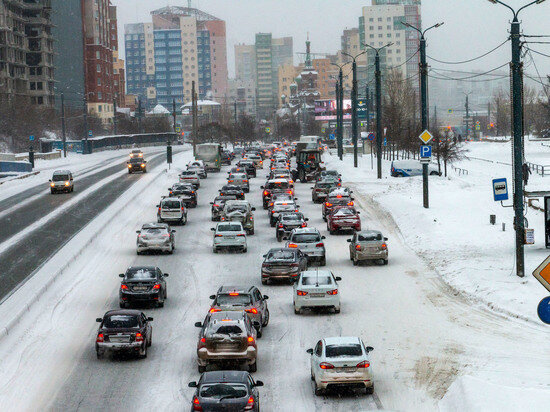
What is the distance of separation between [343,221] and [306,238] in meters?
7.86

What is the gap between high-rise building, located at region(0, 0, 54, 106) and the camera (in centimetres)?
15125

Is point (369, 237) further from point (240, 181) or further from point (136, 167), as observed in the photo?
point (136, 167)

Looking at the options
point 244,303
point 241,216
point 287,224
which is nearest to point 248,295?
point 244,303


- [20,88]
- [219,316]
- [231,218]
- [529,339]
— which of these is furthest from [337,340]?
[20,88]

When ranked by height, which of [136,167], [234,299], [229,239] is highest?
[136,167]

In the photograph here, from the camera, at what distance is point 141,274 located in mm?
31172

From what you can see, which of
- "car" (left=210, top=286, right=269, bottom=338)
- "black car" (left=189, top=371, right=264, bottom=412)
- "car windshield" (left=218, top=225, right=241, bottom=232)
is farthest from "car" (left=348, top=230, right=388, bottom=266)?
"black car" (left=189, top=371, right=264, bottom=412)

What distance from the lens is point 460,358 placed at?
23.7m

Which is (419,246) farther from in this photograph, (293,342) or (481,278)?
(293,342)

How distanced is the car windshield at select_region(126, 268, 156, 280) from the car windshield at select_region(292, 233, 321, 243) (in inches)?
358

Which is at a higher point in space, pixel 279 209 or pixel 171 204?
pixel 171 204

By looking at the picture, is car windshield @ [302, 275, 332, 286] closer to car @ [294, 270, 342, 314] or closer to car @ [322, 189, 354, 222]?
car @ [294, 270, 342, 314]

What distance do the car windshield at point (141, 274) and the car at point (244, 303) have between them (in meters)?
4.42

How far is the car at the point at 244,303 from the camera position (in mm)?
26433
